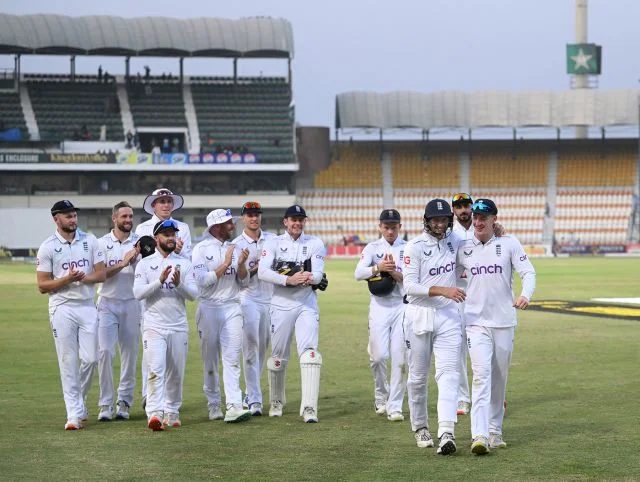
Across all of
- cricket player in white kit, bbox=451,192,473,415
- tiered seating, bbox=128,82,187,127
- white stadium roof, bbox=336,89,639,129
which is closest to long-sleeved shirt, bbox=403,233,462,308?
cricket player in white kit, bbox=451,192,473,415

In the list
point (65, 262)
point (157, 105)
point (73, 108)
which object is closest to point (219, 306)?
point (65, 262)

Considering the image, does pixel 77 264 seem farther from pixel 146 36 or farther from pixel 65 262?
pixel 146 36

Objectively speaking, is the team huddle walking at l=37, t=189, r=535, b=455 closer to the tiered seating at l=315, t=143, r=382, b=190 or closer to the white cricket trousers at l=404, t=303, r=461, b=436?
the white cricket trousers at l=404, t=303, r=461, b=436

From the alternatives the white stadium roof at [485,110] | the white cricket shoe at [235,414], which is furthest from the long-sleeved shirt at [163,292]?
the white stadium roof at [485,110]

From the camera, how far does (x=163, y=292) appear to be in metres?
12.9

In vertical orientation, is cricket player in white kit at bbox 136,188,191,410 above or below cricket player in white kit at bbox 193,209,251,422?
above

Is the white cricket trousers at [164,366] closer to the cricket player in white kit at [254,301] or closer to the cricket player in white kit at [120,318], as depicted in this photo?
the cricket player in white kit at [120,318]

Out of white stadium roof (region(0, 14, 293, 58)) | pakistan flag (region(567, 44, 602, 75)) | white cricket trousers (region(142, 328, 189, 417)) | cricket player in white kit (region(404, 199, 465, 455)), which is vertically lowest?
white cricket trousers (region(142, 328, 189, 417))

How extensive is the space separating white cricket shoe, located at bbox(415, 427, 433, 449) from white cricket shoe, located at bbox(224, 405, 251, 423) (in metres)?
2.37

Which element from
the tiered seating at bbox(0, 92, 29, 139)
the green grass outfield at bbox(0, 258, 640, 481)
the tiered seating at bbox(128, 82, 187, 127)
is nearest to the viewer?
the green grass outfield at bbox(0, 258, 640, 481)

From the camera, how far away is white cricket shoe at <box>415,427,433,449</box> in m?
11.3

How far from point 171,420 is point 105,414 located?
3.02 ft

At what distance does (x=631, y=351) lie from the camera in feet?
64.7

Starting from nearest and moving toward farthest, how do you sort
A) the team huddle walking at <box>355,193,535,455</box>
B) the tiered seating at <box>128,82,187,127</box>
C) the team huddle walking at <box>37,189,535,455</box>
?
the team huddle walking at <box>355,193,535,455</box>, the team huddle walking at <box>37,189,535,455</box>, the tiered seating at <box>128,82,187,127</box>
